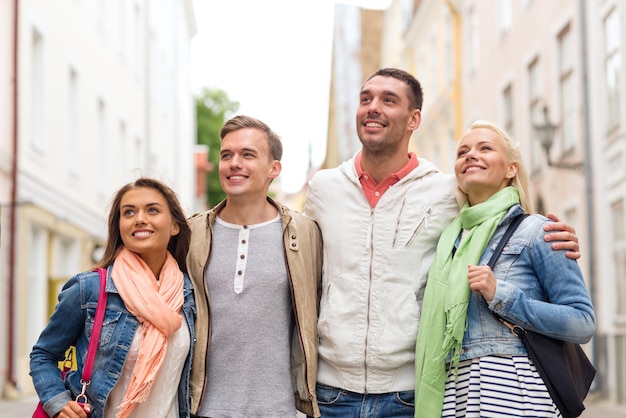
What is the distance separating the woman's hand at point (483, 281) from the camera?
4141mm

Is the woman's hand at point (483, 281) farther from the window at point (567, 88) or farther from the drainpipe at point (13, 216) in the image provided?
the window at point (567, 88)

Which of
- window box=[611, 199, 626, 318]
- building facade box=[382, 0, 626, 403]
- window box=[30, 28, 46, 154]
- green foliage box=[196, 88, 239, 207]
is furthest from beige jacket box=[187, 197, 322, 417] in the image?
green foliage box=[196, 88, 239, 207]

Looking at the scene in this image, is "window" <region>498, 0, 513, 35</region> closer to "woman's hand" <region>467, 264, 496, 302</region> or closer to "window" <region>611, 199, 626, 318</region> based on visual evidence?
"window" <region>611, 199, 626, 318</region>

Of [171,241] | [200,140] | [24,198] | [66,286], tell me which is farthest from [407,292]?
[200,140]

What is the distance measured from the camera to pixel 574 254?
4.25m

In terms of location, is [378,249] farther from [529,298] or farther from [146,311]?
[146,311]

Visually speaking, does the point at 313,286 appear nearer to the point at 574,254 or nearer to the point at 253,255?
the point at 253,255

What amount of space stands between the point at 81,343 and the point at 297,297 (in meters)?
0.91

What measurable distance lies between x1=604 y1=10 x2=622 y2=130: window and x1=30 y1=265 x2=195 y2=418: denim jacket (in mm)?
12231

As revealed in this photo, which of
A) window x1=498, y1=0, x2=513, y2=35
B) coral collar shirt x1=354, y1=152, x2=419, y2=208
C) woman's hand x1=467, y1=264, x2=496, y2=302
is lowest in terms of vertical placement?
woman's hand x1=467, y1=264, x2=496, y2=302

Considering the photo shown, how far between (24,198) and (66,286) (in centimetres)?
1235

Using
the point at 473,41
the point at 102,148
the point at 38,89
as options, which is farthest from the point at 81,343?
the point at 473,41

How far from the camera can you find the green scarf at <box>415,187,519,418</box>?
13.9 ft

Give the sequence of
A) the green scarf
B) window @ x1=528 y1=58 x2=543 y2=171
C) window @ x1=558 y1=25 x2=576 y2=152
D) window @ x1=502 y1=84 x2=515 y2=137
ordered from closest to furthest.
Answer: the green scarf
window @ x1=558 y1=25 x2=576 y2=152
window @ x1=528 y1=58 x2=543 y2=171
window @ x1=502 y1=84 x2=515 y2=137
